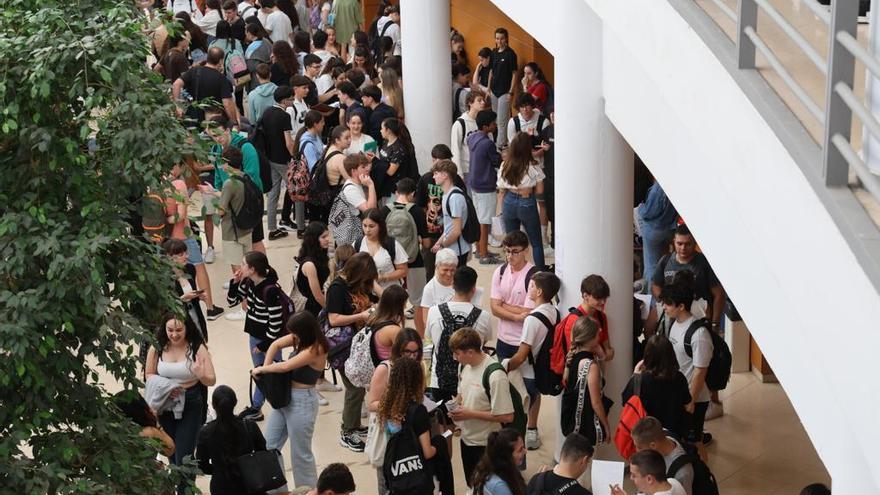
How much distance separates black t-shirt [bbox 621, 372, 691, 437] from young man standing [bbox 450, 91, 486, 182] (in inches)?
191

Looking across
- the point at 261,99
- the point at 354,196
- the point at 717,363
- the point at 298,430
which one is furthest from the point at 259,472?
the point at 261,99

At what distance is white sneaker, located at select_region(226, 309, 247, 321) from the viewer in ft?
34.9

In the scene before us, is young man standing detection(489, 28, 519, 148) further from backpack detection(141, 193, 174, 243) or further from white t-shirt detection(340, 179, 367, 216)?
backpack detection(141, 193, 174, 243)

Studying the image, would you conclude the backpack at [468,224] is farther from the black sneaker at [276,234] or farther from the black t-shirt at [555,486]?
the black t-shirt at [555,486]

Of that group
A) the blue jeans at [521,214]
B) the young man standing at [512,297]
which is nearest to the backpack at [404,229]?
the blue jeans at [521,214]

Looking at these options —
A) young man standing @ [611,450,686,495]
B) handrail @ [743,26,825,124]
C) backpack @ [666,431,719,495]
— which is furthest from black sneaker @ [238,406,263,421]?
handrail @ [743,26,825,124]

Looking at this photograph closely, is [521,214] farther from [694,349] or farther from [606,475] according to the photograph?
[606,475]

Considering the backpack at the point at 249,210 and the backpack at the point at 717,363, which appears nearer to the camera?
the backpack at the point at 717,363

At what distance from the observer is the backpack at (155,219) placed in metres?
5.27

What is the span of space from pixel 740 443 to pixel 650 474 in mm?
2675

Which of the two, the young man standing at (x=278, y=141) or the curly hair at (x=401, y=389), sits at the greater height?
the young man standing at (x=278, y=141)

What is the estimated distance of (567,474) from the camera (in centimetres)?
608

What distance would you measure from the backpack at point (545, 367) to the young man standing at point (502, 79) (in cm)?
745

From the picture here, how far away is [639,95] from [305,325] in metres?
2.30
